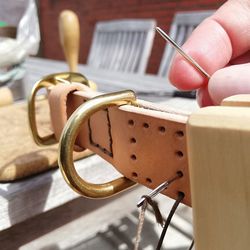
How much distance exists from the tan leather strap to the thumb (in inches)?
1.5

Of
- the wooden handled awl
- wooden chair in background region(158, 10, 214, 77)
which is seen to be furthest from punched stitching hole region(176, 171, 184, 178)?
wooden chair in background region(158, 10, 214, 77)

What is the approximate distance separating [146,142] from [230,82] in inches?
2.5

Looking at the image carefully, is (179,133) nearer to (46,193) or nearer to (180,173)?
(180,173)

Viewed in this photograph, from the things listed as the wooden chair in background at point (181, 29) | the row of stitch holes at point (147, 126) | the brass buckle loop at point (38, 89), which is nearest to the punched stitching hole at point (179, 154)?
the row of stitch holes at point (147, 126)

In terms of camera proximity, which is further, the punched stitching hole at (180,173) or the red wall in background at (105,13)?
the red wall in background at (105,13)

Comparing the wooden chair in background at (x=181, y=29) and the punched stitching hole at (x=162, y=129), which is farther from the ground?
the punched stitching hole at (x=162, y=129)

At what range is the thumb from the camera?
0.73 feet

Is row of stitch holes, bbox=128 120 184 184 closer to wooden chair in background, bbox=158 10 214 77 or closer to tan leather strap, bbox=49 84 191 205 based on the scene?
tan leather strap, bbox=49 84 191 205

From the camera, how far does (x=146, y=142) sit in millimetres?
235

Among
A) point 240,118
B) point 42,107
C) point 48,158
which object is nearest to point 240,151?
point 240,118

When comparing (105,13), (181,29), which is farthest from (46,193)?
(105,13)

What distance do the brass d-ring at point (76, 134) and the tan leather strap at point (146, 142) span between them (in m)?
0.01

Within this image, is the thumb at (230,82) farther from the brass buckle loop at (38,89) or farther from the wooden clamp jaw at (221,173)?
the brass buckle loop at (38,89)

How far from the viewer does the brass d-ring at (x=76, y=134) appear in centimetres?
21
